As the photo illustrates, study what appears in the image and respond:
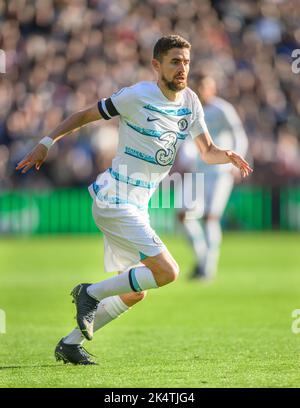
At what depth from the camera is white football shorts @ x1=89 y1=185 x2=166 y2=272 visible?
705cm

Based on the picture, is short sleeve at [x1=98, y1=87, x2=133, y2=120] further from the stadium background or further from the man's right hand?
the stadium background

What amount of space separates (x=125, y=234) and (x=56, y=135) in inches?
33.5

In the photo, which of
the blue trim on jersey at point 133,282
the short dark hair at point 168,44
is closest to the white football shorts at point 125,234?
the blue trim on jersey at point 133,282

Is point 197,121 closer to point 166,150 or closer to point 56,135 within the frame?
point 166,150

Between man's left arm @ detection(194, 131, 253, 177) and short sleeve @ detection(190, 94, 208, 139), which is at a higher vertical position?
short sleeve @ detection(190, 94, 208, 139)

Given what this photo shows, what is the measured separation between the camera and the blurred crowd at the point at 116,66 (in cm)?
2231

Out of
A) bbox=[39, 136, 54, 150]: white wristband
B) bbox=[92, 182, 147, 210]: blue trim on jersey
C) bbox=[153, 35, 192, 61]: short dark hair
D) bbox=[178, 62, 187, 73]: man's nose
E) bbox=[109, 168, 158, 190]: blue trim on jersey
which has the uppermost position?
bbox=[153, 35, 192, 61]: short dark hair

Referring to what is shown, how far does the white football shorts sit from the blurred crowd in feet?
47.3

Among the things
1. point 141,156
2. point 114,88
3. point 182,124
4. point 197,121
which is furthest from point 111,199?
point 114,88

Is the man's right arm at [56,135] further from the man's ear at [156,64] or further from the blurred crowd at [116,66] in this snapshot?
the blurred crowd at [116,66]

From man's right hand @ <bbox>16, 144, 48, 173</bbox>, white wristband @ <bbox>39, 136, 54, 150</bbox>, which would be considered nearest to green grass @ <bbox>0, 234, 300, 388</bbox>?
man's right hand @ <bbox>16, 144, 48, 173</bbox>

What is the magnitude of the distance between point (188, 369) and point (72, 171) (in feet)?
51.6

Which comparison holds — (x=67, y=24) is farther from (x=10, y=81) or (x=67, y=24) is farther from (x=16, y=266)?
(x=16, y=266)

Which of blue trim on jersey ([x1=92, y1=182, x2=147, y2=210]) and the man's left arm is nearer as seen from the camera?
blue trim on jersey ([x1=92, y1=182, x2=147, y2=210])
